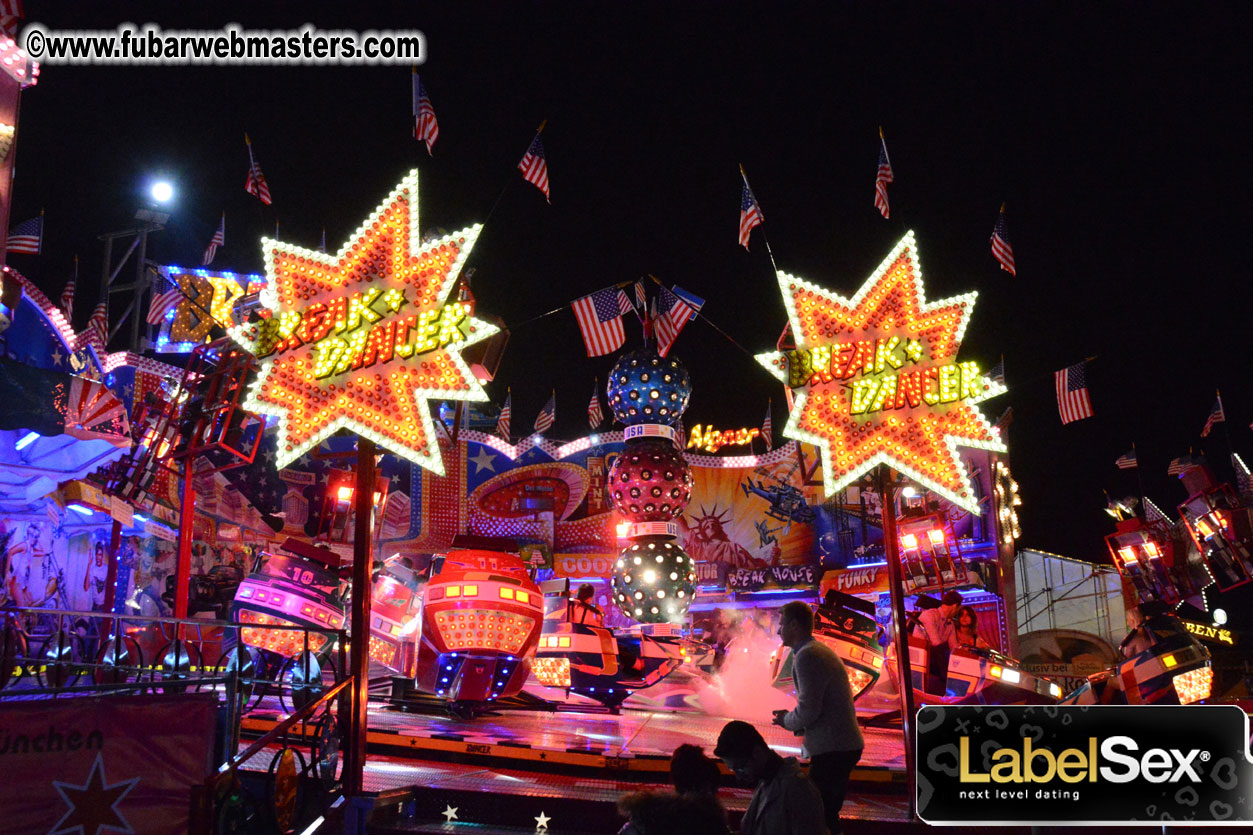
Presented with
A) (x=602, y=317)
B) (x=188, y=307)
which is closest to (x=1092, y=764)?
(x=602, y=317)

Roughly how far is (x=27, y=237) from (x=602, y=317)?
11.5 metres

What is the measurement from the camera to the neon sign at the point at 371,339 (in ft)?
28.5

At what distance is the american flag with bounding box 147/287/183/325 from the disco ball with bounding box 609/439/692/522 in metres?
13.9

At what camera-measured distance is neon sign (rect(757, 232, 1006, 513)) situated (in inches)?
401

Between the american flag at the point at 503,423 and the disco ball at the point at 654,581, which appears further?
the american flag at the point at 503,423

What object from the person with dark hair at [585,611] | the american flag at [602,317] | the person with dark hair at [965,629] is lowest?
the person with dark hair at [965,629]

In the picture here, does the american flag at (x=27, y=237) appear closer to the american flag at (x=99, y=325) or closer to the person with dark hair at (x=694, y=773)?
the american flag at (x=99, y=325)

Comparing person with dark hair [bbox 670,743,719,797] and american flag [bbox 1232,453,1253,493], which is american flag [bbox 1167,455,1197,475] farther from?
person with dark hair [bbox 670,743,719,797]

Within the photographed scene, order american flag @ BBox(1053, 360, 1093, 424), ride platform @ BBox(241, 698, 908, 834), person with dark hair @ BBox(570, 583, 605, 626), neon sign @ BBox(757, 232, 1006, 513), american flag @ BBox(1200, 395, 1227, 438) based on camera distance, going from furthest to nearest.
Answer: american flag @ BBox(1200, 395, 1227, 438) < american flag @ BBox(1053, 360, 1093, 424) < person with dark hair @ BBox(570, 583, 605, 626) < neon sign @ BBox(757, 232, 1006, 513) < ride platform @ BBox(241, 698, 908, 834)

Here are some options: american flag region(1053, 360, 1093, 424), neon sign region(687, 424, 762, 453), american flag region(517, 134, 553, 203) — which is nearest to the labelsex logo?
american flag region(517, 134, 553, 203)

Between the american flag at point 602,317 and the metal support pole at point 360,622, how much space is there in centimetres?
721

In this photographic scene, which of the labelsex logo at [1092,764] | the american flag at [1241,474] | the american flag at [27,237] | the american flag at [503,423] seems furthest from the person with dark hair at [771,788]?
the american flag at [1241,474]

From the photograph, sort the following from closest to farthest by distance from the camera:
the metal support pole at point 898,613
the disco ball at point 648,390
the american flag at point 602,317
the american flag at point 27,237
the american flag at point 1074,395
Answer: the metal support pole at point 898,613 < the disco ball at point 648,390 < the american flag at point 602,317 < the american flag at point 27,237 < the american flag at point 1074,395

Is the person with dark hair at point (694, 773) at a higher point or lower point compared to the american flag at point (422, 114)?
lower
